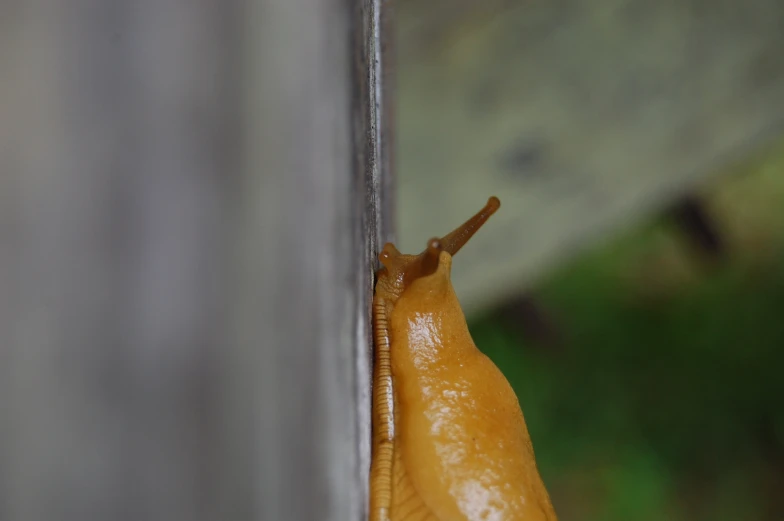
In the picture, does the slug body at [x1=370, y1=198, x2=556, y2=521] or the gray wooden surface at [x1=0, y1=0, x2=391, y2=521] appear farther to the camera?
the slug body at [x1=370, y1=198, x2=556, y2=521]

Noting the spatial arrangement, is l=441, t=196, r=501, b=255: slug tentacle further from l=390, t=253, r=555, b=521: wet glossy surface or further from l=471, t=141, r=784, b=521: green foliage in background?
l=471, t=141, r=784, b=521: green foliage in background

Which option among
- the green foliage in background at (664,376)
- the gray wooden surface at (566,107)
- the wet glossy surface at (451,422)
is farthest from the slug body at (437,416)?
the green foliage in background at (664,376)

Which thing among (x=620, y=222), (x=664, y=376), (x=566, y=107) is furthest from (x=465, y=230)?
(x=664, y=376)

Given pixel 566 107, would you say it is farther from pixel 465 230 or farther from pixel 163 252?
pixel 163 252

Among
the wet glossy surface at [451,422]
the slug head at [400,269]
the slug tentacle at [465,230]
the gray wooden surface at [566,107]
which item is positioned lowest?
the wet glossy surface at [451,422]

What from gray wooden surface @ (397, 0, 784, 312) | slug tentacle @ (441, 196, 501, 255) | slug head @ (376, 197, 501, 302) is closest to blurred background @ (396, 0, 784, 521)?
gray wooden surface @ (397, 0, 784, 312)

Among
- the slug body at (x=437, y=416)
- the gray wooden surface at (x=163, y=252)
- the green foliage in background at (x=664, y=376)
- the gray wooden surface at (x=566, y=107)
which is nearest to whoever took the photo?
the gray wooden surface at (x=163, y=252)

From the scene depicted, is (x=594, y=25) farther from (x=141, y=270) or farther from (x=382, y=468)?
(x=141, y=270)

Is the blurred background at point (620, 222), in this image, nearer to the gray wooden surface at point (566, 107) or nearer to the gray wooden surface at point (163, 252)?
the gray wooden surface at point (566, 107)

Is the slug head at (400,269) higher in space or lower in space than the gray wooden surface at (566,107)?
lower
